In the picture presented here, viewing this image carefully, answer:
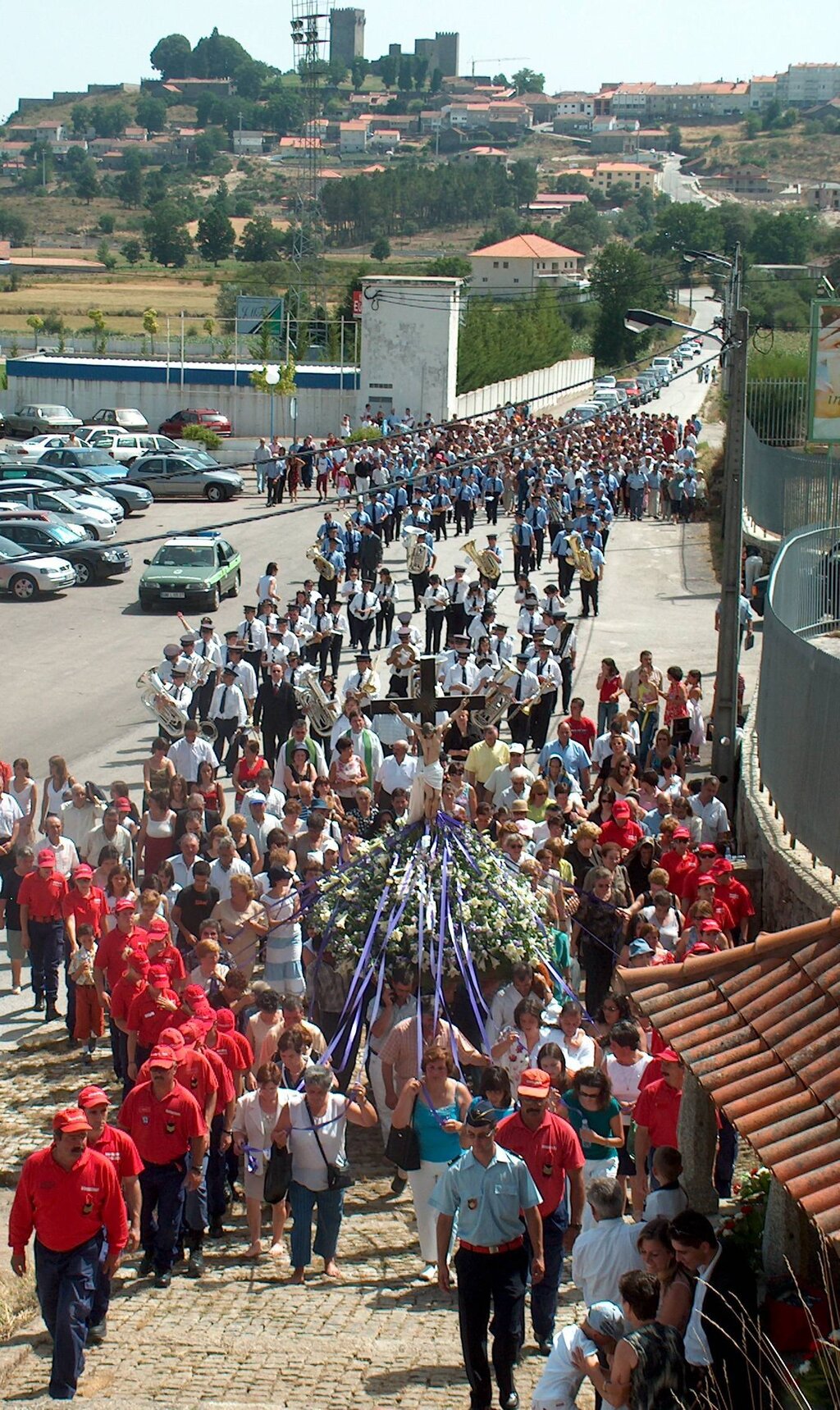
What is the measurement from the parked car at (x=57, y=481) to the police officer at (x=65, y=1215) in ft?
97.5

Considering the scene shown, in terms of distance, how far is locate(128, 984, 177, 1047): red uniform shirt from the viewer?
9.79 meters

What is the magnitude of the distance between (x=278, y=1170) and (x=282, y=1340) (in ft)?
3.06

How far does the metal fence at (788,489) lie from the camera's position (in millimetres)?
26812

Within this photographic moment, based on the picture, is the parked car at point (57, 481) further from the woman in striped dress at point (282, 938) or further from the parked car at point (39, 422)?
the woman in striped dress at point (282, 938)

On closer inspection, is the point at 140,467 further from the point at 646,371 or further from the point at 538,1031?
the point at 646,371

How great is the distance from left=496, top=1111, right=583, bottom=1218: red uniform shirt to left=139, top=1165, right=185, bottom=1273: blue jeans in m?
1.75

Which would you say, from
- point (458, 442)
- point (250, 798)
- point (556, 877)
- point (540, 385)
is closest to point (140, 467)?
point (458, 442)

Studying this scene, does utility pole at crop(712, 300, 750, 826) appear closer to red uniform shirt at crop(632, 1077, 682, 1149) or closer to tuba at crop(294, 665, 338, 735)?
tuba at crop(294, 665, 338, 735)

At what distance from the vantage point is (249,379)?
190 feet

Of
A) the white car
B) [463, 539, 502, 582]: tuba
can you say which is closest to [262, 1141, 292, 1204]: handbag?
[463, 539, 502, 582]: tuba

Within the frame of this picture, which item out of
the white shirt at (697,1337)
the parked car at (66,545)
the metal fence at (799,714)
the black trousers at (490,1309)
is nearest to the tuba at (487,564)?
the metal fence at (799,714)

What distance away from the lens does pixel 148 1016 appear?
9828 millimetres

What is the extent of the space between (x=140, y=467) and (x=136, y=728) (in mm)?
20014

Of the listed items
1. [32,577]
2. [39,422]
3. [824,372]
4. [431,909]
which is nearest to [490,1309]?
[431,909]
